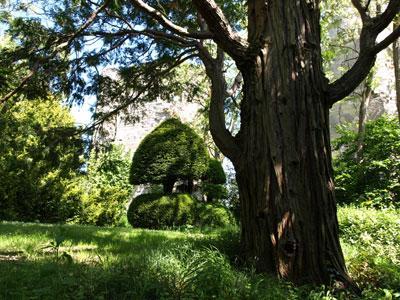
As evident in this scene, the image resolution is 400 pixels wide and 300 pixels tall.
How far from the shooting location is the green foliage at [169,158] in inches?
487

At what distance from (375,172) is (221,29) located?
9.47 meters

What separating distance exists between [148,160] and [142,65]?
4.58m

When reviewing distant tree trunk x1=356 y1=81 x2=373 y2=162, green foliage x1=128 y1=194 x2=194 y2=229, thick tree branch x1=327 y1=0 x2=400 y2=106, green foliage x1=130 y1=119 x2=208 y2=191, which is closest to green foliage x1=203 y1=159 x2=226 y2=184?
green foliage x1=130 y1=119 x2=208 y2=191

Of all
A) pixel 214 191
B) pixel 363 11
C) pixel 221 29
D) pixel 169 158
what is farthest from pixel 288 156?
pixel 214 191

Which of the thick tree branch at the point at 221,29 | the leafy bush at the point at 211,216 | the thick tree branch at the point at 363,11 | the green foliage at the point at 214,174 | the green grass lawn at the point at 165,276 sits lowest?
the green grass lawn at the point at 165,276

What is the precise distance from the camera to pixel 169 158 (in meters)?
12.4

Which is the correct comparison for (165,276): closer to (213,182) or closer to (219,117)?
(219,117)

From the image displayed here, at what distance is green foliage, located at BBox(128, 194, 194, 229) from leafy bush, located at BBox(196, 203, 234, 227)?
8.3 inches

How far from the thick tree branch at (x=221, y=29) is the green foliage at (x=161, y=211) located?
23.6 ft

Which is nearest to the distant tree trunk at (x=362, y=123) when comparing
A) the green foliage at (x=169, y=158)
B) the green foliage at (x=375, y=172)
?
the green foliage at (x=375, y=172)

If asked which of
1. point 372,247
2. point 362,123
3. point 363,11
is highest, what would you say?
point 362,123

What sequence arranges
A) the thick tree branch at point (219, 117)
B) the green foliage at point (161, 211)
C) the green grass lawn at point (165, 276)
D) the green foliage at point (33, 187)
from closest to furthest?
the green grass lawn at point (165, 276) < the thick tree branch at point (219, 117) < the green foliage at point (161, 211) < the green foliage at point (33, 187)

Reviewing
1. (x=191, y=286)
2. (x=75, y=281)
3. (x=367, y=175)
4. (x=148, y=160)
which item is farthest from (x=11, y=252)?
(x=367, y=175)

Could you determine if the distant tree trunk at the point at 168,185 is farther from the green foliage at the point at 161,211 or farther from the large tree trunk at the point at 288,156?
the large tree trunk at the point at 288,156
